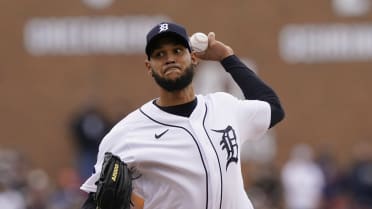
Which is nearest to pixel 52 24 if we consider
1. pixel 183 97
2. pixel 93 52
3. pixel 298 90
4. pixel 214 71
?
pixel 93 52

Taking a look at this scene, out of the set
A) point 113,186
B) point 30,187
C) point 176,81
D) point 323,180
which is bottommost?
point 323,180

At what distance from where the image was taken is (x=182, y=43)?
6289 millimetres

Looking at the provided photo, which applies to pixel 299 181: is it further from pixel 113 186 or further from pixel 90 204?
pixel 113 186

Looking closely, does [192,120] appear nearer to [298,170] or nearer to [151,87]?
[298,170]

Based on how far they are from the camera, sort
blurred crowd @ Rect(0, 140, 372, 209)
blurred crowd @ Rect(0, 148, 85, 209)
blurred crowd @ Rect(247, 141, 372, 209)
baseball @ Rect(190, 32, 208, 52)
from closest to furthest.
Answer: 1. baseball @ Rect(190, 32, 208, 52)
2. blurred crowd @ Rect(0, 148, 85, 209)
3. blurred crowd @ Rect(0, 140, 372, 209)
4. blurred crowd @ Rect(247, 141, 372, 209)

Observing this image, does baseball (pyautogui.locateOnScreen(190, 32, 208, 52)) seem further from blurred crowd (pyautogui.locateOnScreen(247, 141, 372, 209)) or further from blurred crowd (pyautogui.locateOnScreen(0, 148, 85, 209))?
blurred crowd (pyautogui.locateOnScreen(247, 141, 372, 209))

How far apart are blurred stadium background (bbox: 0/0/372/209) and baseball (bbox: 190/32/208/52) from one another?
1213 centimetres

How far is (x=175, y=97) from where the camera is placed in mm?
6367

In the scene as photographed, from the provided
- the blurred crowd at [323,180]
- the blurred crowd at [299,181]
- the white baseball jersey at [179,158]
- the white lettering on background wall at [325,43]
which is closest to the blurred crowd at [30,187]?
the blurred crowd at [299,181]

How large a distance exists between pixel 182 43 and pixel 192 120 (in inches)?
15.8

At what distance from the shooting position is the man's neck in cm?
634

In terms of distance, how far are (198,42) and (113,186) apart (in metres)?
1.06

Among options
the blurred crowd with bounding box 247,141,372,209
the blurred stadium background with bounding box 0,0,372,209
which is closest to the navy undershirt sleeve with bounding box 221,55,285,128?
the blurred crowd with bounding box 247,141,372,209

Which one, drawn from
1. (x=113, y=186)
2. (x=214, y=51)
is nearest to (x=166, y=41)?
(x=214, y=51)
